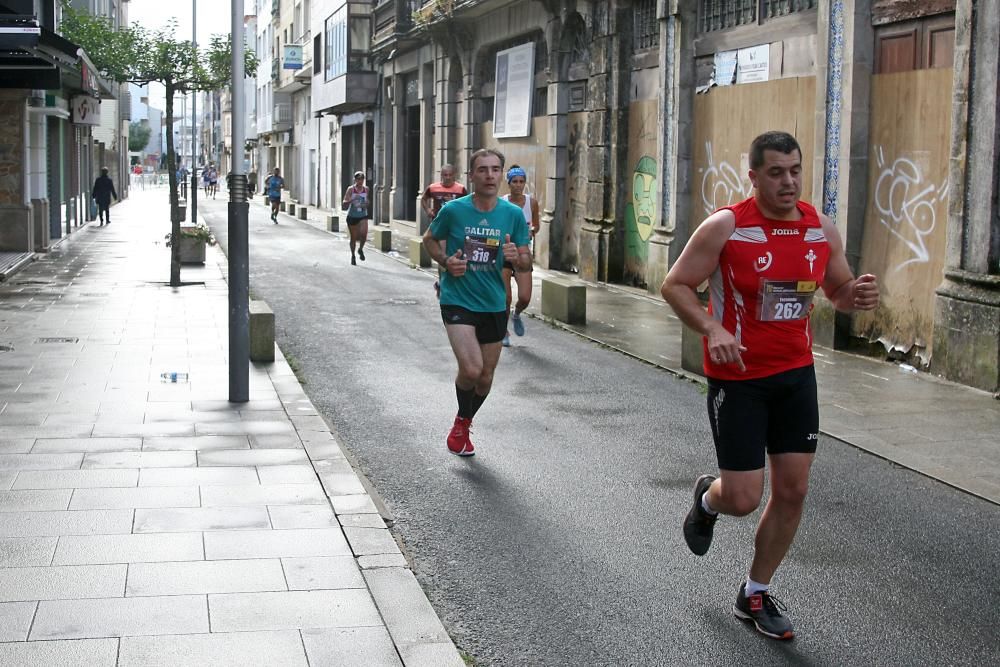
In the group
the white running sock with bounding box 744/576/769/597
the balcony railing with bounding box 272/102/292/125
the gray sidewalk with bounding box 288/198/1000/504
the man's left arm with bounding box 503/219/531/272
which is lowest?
the gray sidewalk with bounding box 288/198/1000/504

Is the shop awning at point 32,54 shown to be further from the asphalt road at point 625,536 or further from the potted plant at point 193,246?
the asphalt road at point 625,536

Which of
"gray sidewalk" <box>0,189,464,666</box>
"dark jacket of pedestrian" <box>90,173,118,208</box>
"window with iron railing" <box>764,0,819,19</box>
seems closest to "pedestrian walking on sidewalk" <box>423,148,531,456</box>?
"gray sidewalk" <box>0,189,464,666</box>

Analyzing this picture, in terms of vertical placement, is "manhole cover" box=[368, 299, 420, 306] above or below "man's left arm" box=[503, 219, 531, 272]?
below

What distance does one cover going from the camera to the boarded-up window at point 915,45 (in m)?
12.0

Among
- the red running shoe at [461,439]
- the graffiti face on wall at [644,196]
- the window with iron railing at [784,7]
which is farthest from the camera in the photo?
the graffiti face on wall at [644,196]

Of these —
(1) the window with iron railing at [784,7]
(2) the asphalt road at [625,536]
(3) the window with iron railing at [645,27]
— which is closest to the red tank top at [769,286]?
(2) the asphalt road at [625,536]

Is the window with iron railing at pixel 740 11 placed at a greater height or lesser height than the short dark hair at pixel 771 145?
greater

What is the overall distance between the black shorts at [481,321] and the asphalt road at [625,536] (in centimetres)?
74

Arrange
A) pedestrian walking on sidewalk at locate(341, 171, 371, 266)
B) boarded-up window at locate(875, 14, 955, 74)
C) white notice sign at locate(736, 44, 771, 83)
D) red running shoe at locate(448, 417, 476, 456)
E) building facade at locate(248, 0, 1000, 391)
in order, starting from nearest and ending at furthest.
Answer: red running shoe at locate(448, 417, 476, 456)
building facade at locate(248, 0, 1000, 391)
boarded-up window at locate(875, 14, 955, 74)
white notice sign at locate(736, 44, 771, 83)
pedestrian walking on sidewalk at locate(341, 171, 371, 266)

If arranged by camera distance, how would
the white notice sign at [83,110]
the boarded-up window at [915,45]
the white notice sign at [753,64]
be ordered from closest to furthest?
1. the boarded-up window at [915,45]
2. the white notice sign at [753,64]
3. the white notice sign at [83,110]

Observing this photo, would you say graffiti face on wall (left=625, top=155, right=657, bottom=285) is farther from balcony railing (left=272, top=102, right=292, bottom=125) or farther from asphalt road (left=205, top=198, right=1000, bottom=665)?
balcony railing (left=272, top=102, right=292, bottom=125)

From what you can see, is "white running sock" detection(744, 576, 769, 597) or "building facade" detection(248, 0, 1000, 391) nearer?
"white running sock" detection(744, 576, 769, 597)

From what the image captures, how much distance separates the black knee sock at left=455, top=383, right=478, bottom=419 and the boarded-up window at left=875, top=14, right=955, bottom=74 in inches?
246

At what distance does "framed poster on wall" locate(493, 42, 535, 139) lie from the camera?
25.7 meters
